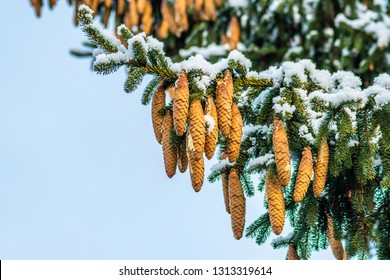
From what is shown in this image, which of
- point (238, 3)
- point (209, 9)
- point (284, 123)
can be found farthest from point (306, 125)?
point (238, 3)

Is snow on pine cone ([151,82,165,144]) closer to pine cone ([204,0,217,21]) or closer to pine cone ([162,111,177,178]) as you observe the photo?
pine cone ([162,111,177,178])

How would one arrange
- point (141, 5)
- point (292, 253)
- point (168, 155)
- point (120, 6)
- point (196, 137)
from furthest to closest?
1. point (120, 6)
2. point (141, 5)
3. point (292, 253)
4. point (168, 155)
5. point (196, 137)

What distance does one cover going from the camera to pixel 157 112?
1.88 m

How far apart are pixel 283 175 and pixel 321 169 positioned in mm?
156

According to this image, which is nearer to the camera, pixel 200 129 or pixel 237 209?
pixel 200 129

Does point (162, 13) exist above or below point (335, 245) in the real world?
above

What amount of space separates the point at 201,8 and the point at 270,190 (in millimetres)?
3525

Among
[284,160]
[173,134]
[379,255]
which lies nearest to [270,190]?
[284,160]

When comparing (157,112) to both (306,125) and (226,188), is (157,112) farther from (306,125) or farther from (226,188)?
(306,125)

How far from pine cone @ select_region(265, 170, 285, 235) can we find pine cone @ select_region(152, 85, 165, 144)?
31 cm

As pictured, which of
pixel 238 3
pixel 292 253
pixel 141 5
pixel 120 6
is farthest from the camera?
pixel 238 3

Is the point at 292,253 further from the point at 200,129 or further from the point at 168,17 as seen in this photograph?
the point at 168,17

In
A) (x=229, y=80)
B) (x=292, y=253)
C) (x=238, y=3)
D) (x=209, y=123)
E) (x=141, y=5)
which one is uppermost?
(x=238, y=3)
